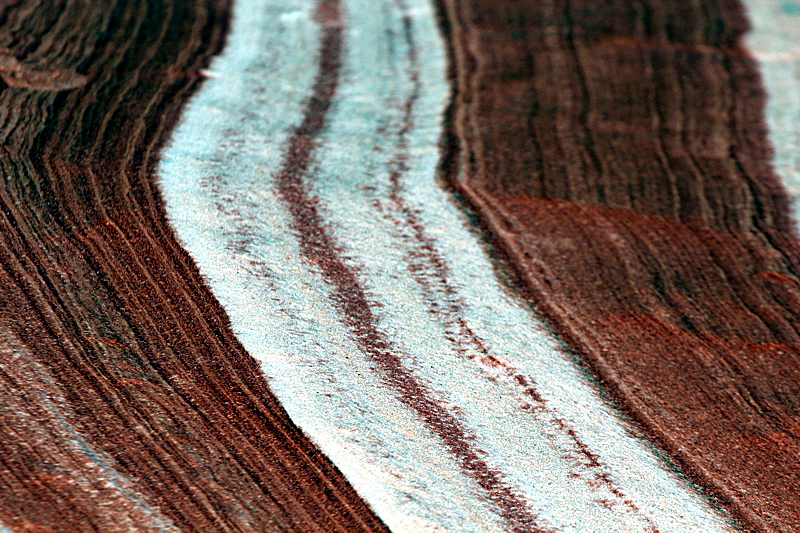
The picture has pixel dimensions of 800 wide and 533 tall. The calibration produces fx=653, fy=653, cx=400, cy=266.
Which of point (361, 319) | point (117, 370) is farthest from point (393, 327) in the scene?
point (117, 370)

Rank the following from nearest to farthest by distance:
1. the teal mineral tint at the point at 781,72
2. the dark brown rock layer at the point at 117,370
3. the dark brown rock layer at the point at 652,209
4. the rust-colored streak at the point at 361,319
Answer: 1. the dark brown rock layer at the point at 117,370
2. the rust-colored streak at the point at 361,319
3. the dark brown rock layer at the point at 652,209
4. the teal mineral tint at the point at 781,72

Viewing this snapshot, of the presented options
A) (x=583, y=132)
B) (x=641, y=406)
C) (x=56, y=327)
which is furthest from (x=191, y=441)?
(x=583, y=132)

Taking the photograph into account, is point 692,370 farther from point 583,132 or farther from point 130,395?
point 130,395

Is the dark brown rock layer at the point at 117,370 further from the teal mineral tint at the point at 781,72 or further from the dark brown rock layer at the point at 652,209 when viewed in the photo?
the teal mineral tint at the point at 781,72

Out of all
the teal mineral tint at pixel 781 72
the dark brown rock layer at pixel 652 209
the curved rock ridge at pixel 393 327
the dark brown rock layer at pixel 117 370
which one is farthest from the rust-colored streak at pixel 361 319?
the teal mineral tint at pixel 781 72

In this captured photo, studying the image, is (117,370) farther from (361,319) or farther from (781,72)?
(781,72)
